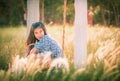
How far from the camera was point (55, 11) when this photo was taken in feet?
15.6

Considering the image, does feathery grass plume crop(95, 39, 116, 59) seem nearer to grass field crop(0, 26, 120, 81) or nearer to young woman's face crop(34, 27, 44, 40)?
grass field crop(0, 26, 120, 81)

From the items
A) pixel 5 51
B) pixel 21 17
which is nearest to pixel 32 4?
pixel 21 17

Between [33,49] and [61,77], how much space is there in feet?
1.03

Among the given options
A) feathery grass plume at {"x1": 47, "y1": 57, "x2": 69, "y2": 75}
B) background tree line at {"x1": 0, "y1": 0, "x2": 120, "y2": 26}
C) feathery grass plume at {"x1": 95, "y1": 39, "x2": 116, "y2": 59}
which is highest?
background tree line at {"x1": 0, "y1": 0, "x2": 120, "y2": 26}

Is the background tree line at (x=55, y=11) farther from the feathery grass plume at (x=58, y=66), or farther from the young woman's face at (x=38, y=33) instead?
the feathery grass plume at (x=58, y=66)

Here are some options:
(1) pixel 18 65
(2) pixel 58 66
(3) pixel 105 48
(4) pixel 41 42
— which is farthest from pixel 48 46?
(3) pixel 105 48

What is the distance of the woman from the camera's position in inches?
183

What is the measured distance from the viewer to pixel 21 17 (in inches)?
189

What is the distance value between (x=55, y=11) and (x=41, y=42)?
0.29 meters

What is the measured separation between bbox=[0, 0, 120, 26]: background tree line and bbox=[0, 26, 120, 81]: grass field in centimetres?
6

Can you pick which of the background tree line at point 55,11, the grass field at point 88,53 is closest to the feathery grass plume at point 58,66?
the grass field at point 88,53

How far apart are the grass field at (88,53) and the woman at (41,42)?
0.06 meters

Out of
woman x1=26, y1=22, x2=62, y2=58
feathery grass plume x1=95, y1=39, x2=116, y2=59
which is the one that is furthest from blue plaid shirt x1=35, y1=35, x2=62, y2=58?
feathery grass plume x1=95, y1=39, x2=116, y2=59

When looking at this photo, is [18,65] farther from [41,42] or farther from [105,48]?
[105,48]
